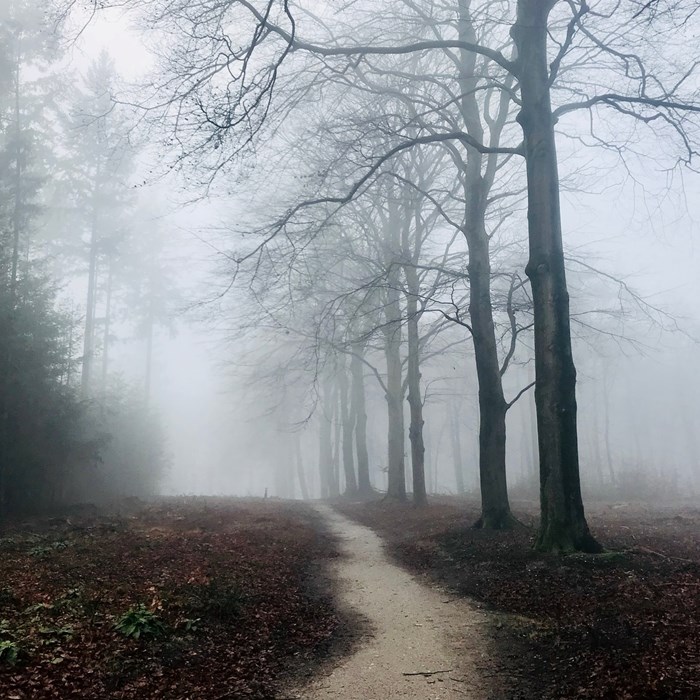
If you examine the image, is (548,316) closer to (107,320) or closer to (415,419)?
(415,419)

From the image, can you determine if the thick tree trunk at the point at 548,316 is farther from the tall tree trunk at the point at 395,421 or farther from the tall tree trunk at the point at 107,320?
the tall tree trunk at the point at 107,320

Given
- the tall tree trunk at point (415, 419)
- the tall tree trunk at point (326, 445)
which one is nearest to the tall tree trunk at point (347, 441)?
the tall tree trunk at point (326, 445)

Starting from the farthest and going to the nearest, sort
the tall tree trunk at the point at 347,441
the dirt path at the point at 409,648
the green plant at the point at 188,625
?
the tall tree trunk at the point at 347,441, the green plant at the point at 188,625, the dirt path at the point at 409,648

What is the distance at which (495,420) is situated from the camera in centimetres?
1182

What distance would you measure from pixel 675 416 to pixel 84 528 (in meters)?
53.0

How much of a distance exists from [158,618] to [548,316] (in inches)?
252

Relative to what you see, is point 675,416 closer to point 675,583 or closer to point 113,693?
point 675,583

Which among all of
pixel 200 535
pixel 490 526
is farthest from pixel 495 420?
pixel 200 535

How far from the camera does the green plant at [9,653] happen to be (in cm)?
464

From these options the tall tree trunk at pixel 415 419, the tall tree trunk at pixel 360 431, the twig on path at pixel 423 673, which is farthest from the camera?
the tall tree trunk at pixel 360 431

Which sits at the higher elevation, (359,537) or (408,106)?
(408,106)

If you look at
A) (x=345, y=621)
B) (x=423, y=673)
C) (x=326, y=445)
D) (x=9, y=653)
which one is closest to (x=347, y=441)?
(x=326, y=445)

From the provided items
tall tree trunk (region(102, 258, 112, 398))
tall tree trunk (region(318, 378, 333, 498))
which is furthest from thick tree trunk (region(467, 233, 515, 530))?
tall tree trunk (region(102, 258, 112, 398))

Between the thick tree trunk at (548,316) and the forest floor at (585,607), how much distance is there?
66 cm
